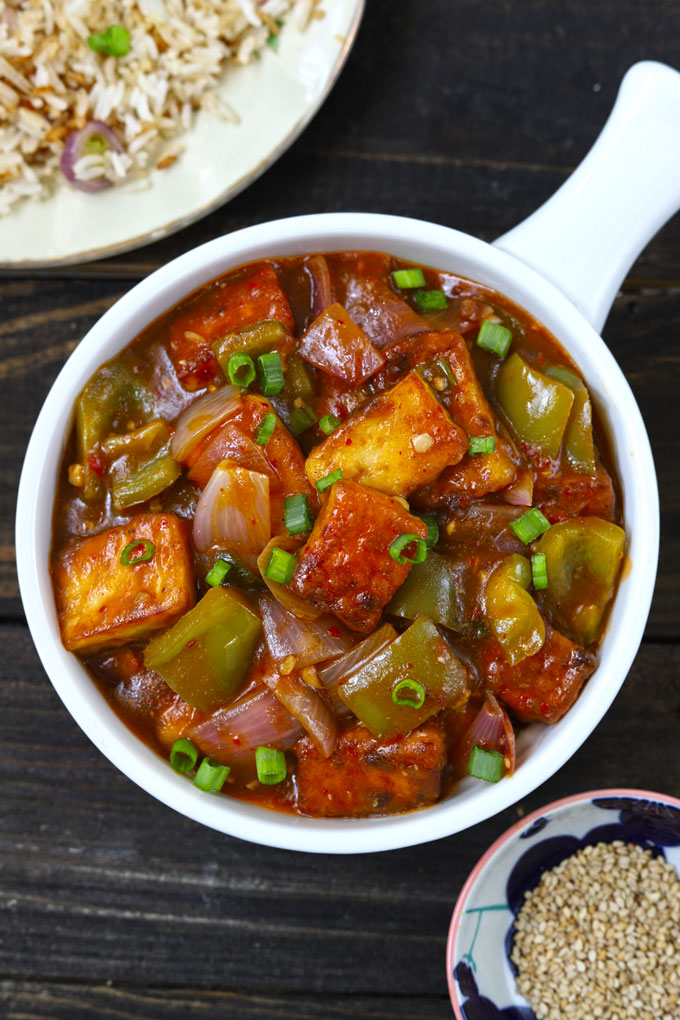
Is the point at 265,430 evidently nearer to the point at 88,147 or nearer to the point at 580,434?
the point at 580,434

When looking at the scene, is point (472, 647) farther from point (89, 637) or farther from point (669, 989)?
point (669, 989)

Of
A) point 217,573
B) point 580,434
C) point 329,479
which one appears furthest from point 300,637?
point 580,434

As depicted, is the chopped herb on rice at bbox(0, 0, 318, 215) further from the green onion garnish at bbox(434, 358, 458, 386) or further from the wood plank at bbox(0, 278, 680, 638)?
the green onion garnish at bbox(434, 358, 458, 386)

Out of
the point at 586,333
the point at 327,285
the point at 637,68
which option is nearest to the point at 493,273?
the point at 586,333

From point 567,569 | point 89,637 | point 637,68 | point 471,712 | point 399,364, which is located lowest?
point 471,712

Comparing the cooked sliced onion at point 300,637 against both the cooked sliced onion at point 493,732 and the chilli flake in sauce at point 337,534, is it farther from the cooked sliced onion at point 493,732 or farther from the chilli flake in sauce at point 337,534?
the cooked sliced onion at point 493,732

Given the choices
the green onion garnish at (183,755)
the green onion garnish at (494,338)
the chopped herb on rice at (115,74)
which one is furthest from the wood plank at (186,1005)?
the chopped herb on rice at (115,74)
